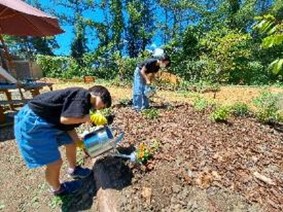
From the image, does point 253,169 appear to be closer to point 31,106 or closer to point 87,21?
point 31,106

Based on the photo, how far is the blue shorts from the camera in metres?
4.19

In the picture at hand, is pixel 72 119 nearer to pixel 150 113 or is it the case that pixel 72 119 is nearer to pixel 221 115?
pixel 150 113

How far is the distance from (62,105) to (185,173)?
1.61 meters

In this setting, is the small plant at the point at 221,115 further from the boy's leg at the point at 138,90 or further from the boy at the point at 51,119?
the boy at the point at 51,119

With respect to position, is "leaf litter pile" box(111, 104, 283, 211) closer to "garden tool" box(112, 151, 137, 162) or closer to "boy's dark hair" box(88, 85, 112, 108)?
"garden tool" box(112, 151, 137, 162)

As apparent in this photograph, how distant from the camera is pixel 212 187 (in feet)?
14.0

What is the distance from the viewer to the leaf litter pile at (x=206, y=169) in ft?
13.3

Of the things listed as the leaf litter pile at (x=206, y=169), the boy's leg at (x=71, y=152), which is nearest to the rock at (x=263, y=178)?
the leaf litter pile at (x=206, y=169)

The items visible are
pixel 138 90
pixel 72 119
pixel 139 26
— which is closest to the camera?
pixel 72 119

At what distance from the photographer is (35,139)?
13.8 feet

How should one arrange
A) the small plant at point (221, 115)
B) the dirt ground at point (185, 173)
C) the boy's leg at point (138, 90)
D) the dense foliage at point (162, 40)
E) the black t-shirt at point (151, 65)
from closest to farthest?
the dirt ground at point (185, 173), the small plant at point (221, 115), the black t-shirt at point (151, 65), the boy's leg at point (138, 90), the dense foliage at point (162, 40)

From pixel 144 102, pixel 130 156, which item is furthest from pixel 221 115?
pixel 130 156

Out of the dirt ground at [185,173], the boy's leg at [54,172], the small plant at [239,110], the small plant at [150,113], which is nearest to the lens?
the dirt ground at [185,173]

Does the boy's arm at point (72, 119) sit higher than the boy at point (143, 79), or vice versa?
the boy's arm at point (72, 119)
